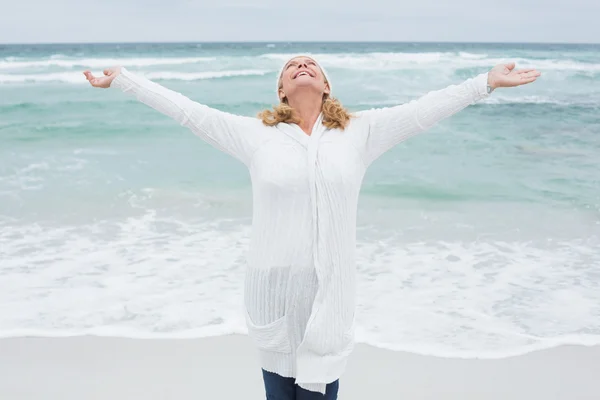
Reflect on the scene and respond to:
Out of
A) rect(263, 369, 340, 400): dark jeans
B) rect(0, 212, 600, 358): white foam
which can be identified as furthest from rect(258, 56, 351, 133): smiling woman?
rect(0, 212, 600, 358): white foam

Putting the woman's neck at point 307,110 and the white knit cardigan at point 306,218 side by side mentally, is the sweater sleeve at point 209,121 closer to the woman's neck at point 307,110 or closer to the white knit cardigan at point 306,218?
the white knit cardigan at point 306,218

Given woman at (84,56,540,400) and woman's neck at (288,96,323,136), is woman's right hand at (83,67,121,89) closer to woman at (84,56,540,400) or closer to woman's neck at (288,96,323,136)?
woman at (84,56,540,400)

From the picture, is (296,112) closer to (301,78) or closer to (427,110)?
(301,78)

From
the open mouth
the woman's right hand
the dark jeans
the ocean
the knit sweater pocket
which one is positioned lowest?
the ocean

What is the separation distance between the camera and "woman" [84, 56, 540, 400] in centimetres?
215

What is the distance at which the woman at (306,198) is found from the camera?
2.15 m

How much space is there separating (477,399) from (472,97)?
7.35 ft

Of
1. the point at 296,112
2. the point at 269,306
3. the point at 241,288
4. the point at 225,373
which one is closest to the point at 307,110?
the point at 296,112

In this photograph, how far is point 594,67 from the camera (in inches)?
1369

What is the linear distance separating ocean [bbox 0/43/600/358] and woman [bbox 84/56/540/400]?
7.58ft

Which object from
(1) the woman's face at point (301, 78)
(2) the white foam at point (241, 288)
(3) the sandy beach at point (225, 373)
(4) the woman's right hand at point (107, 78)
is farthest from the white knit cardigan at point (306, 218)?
(2) the white foam at point (241, 288)

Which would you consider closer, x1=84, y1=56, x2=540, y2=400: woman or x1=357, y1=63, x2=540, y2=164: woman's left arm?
x1=84, y1=56, x2=540, y2=400: woman

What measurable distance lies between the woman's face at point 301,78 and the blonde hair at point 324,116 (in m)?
0.07

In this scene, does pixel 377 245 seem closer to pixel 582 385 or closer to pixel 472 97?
pixel 582 385
